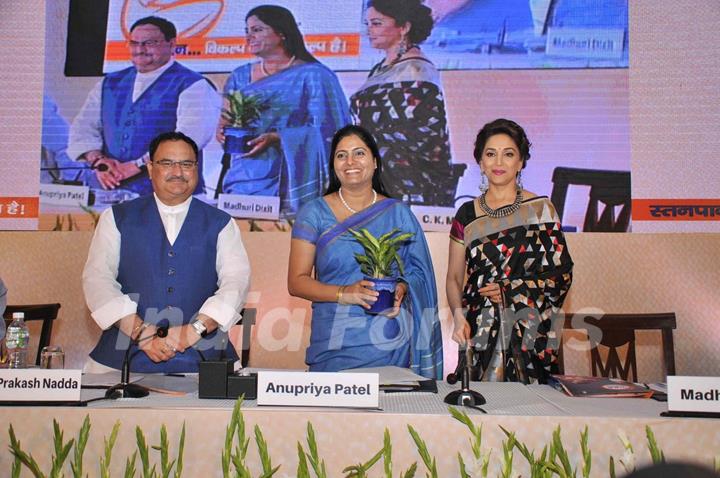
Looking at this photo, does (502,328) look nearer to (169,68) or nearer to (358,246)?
(358,246)

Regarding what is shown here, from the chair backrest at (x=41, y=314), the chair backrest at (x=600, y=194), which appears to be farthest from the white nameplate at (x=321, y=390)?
the chair backrest at (x=600, y=194)

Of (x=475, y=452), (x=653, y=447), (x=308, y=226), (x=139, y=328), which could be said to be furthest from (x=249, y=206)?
(x=653, y=447)

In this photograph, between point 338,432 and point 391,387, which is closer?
point 338,432

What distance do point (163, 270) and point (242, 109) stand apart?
5.34ft

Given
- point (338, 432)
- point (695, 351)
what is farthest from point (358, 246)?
point (695, 351)

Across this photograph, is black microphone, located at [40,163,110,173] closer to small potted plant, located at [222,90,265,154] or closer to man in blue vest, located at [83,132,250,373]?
small potted plant, located at [222,90,265,154]

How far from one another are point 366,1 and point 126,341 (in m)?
2.35

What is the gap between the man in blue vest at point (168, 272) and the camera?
7.90 feet

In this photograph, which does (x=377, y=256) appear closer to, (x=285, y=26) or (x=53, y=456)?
(x=53, y=456)

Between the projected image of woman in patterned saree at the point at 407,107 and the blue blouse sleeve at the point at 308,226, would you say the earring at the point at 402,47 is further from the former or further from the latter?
the blue blouse sleeve at the point at 308,226

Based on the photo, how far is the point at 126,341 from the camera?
2.44 meters

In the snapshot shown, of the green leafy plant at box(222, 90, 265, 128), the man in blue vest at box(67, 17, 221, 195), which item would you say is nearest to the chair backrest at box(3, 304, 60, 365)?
the man in blue vest at box(67, 17, 221, 195)

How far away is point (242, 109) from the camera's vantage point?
399 cm

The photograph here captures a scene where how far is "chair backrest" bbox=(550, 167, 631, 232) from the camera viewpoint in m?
3.84
